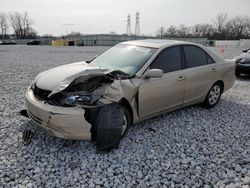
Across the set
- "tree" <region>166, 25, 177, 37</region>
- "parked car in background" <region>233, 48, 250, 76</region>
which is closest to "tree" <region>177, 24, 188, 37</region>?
"tree" <region>166, 25, 177, 37</region>

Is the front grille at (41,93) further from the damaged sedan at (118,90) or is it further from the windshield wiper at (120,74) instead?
the windshield wiper at (120,74)

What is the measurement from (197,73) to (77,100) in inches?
100

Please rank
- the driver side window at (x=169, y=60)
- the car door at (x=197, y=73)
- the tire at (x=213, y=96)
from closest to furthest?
1. the driver side window at (x=169, y=60)
2. the car door at (x=197, y=73)
3. the tire at (x=213, y=96)

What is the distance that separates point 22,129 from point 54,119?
1.12 meters

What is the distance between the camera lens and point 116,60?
397cm

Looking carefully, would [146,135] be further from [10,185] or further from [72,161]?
[10,185]

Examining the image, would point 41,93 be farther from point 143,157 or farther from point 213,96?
point 213,96

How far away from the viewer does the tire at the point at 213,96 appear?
4844 millimetres

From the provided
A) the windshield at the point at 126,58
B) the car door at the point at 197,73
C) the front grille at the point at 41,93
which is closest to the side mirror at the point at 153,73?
the windshield at the point at 126,58

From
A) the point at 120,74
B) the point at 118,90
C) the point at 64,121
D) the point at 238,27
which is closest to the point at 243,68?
the point at 120,74

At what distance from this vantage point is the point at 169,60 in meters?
4.00

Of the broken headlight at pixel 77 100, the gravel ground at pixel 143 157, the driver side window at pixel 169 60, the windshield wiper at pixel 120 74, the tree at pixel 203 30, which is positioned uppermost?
the tree at pixel 203 30

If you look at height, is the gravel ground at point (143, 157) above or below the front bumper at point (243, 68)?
below

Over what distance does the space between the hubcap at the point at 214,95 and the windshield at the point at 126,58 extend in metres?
1.87
